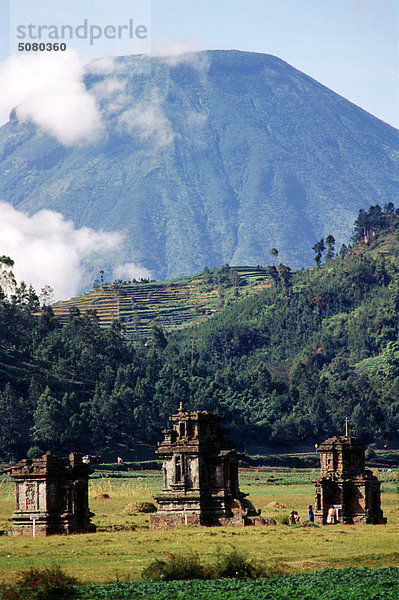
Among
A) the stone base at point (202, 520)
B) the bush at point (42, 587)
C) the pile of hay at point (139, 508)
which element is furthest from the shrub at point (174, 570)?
the pile of hay at point (139, 508)

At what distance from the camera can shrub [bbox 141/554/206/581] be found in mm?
49156

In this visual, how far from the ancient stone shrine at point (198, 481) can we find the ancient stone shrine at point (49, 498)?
24.1 feet

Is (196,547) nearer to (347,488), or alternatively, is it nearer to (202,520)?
(202,520)

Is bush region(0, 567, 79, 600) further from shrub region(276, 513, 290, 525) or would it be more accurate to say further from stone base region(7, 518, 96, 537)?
shrub region(276, 513, 290, 525)

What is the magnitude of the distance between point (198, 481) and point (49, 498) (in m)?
11.6

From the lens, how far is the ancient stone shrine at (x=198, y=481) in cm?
7519

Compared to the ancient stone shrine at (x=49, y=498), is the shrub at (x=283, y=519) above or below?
below

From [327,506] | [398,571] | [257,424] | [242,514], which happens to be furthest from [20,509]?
[257,424]

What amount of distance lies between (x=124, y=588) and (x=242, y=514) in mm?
29193

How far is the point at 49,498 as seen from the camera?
69500 mm

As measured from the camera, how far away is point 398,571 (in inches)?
1975

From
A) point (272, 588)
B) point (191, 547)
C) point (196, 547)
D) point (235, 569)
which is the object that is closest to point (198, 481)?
point (191, 547)

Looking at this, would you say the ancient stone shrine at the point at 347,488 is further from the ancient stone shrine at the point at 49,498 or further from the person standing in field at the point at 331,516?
the ancient stone shrine at the point at 49,498

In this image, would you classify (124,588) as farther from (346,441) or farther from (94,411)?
(94,411)
